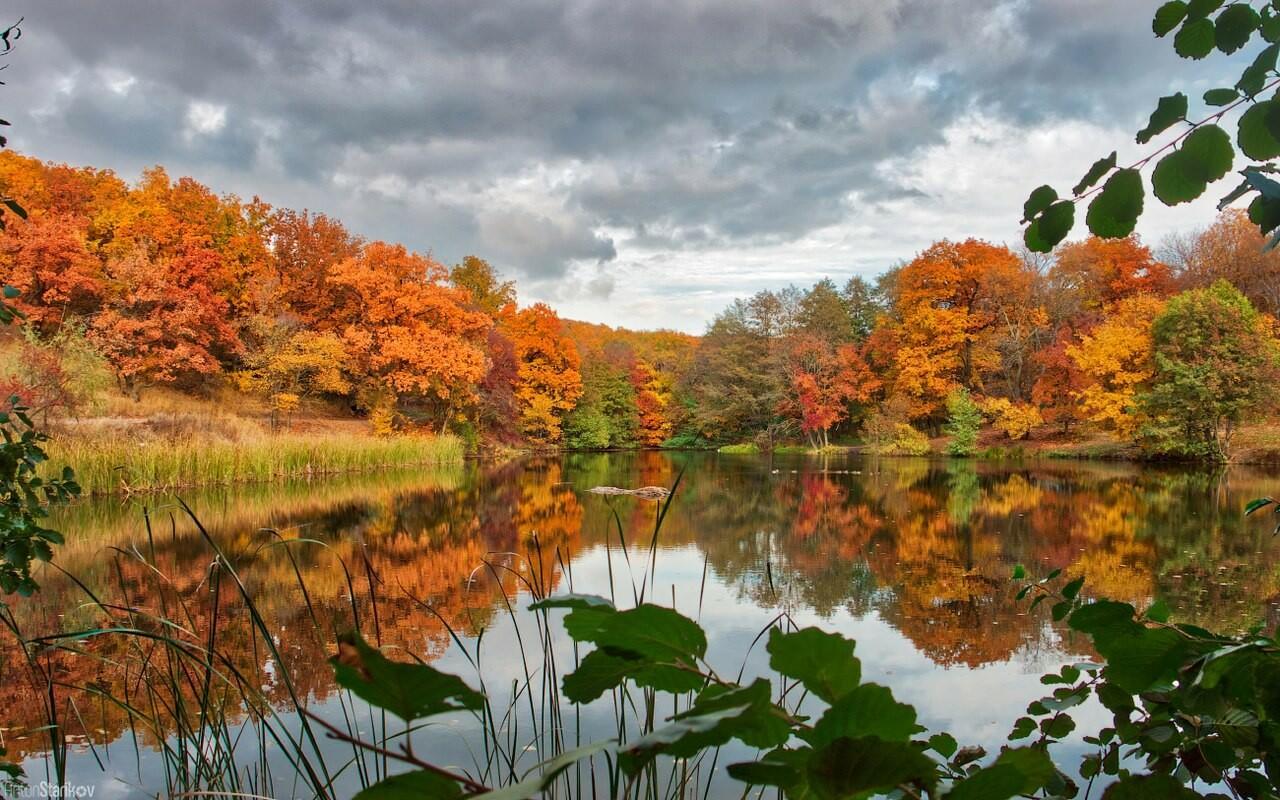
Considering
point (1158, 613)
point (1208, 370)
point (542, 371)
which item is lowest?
point (1158, 613)

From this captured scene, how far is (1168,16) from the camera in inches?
32.4

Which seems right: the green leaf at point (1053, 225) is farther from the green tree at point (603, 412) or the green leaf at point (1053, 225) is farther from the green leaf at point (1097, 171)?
the green tree at point (603, 412)

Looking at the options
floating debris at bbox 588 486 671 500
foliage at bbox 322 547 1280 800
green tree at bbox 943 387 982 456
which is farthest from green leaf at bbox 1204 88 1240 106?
green tree at bbox 943 387 982 456

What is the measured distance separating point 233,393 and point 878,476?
1987 centimetres

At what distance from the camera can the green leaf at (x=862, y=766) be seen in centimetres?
32

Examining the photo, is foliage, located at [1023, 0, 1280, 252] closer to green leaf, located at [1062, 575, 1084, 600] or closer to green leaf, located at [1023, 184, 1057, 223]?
green leaf, located at [1023, 184, 1057, 223]

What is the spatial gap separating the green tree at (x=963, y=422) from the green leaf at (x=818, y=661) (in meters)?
27.1

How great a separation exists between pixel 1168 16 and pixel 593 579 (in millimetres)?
6329

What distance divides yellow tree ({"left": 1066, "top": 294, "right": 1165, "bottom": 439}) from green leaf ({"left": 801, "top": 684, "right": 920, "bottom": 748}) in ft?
77.5

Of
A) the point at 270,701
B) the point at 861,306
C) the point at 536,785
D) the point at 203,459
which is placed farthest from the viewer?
the point at 861,306

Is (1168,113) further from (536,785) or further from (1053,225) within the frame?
(536,785)

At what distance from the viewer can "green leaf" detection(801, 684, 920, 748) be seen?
0.35m

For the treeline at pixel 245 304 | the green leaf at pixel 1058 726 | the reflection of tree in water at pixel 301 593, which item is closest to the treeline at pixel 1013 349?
the treeline at pixel 245 304

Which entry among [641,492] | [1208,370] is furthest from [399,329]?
[1208,370]
